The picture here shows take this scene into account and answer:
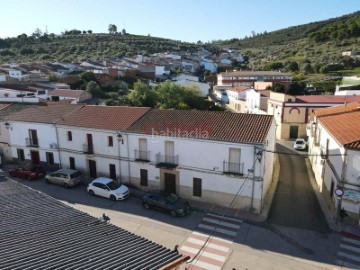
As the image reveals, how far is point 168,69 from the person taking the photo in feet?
346

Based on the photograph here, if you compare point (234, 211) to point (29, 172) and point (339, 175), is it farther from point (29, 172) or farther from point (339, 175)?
point (29, 172)

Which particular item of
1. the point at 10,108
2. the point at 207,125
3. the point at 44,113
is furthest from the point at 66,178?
the point at 10,108

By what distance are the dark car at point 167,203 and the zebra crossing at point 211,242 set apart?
150cm

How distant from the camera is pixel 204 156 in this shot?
21688mm

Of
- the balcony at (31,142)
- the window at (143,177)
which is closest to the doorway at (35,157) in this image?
the balcony at (31,142)

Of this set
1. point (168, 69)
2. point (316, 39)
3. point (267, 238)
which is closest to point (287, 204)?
point (267, 238)

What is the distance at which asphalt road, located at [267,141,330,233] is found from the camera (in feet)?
64.5

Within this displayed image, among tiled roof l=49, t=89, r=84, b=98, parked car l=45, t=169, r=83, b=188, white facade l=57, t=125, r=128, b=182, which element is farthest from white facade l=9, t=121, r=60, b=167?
tiled roof l=49, t=89, r=84, b=98

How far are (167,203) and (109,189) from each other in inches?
194

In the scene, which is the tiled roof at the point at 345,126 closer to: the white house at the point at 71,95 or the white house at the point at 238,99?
the white house at the point at 238,99

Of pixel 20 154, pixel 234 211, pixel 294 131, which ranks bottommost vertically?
pixel 234 211

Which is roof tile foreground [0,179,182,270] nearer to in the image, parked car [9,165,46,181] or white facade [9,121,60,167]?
parked car [9,165,46,181]

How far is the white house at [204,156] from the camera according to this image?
67.6ft

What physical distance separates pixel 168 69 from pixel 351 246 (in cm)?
9346
